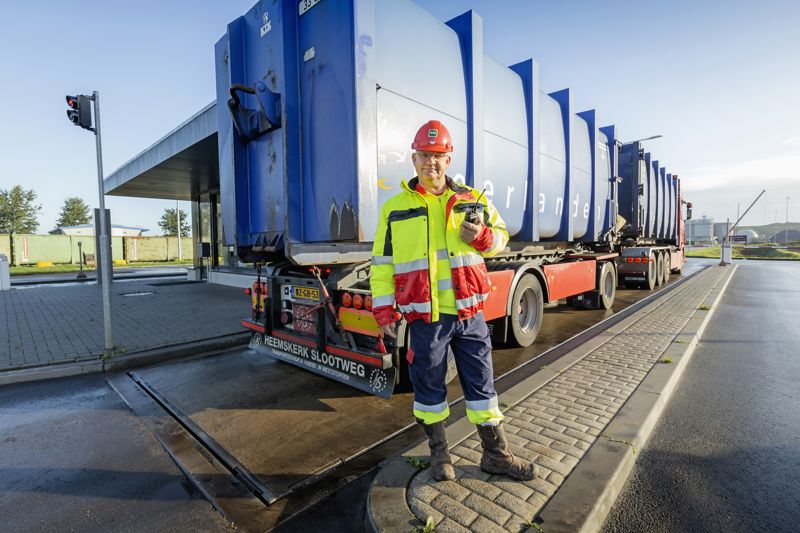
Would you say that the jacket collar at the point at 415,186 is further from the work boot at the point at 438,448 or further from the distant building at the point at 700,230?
the distant building at the point at 700,230

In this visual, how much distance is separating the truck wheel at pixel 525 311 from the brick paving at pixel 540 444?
962mm

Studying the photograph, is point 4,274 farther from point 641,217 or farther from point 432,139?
point 641,217

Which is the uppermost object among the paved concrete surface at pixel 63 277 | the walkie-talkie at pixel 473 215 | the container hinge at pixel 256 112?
the container hinge at pixel 256 112

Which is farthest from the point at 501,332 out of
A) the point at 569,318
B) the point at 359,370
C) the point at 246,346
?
the point at 246,346

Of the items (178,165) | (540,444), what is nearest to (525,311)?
(540,444)

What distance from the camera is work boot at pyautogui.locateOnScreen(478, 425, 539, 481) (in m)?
2.29

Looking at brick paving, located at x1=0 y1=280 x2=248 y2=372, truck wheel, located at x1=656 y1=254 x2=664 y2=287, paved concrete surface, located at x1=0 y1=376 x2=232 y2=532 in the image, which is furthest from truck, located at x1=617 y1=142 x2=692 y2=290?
paved concrete surface, located at x1=0 y1=376 x2=232 y2=532

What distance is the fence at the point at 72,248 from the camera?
94.4ft

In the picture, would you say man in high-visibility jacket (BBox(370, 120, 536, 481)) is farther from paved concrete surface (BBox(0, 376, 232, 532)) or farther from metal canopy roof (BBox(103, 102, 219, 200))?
metal canopy roof (BBox(103, 102, 219, 200))

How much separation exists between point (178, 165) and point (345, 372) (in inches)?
422

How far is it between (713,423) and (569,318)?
4567 mm

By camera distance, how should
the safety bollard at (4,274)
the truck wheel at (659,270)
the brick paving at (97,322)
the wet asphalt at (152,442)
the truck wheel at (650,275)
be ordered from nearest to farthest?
1. the wet asphalt at (152,442)
2. the brick paving at (97,322)
3. the truck wheel at (650,275)
4. the truck wheel at (659,270)
5. the safety bollard at (4,274)

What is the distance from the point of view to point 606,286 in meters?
8.59

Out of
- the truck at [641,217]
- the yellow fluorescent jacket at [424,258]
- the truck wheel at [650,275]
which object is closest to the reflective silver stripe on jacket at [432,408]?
the yellow fluorescent jacket at [424,258]
